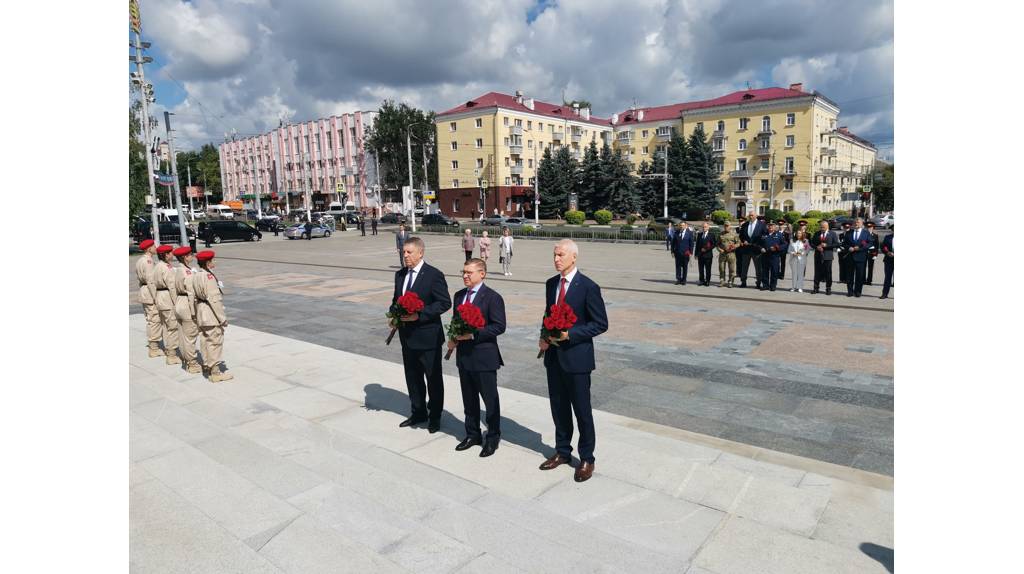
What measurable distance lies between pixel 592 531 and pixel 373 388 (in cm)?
433

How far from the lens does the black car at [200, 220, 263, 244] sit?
38938 millimetres

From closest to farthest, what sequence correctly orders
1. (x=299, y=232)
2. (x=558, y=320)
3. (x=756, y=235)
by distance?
(x=558, y=320) < (x=756, y=235) < (x=299, y=232)

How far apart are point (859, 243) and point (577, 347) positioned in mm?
12710

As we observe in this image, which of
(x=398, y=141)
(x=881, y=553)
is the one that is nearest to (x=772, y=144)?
(x=398, y=141)

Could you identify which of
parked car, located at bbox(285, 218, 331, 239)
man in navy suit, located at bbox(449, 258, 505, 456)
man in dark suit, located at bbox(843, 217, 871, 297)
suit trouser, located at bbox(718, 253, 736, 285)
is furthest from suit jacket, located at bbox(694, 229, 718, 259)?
parked car, located at bbox(285, 218, 331, 239)

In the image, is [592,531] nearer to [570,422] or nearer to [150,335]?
[570,422]

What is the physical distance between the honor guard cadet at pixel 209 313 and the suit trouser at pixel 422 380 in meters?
3.36

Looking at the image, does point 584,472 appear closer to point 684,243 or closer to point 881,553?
point 881,553

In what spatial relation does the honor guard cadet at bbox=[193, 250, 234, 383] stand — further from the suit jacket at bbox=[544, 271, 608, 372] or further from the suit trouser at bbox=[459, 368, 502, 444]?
the suit jacket at bbox=[544, 271, 608, 372]

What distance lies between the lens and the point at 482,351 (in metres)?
5.42

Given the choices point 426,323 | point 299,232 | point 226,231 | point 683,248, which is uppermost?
point 226,231

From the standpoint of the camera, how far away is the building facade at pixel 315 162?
85.7m

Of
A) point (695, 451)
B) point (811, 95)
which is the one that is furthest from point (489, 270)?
point (811, 95)
